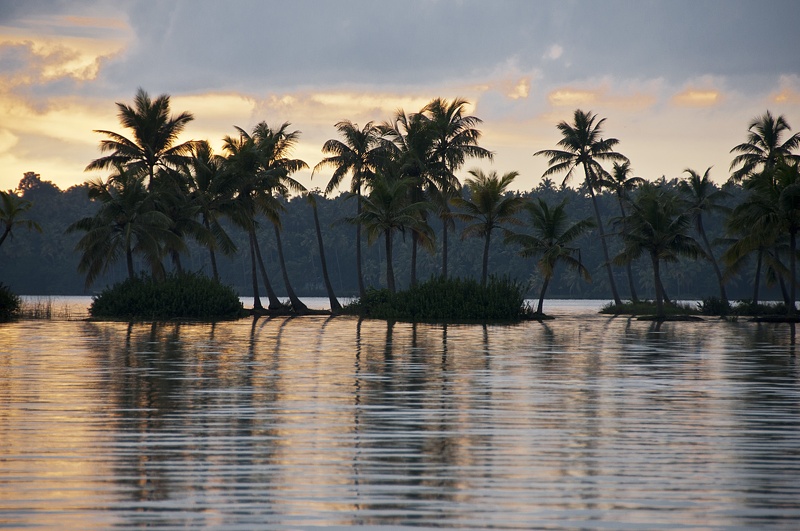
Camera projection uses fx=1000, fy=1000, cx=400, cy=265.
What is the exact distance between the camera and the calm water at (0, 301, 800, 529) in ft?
24.7

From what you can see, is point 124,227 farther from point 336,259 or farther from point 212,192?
point 336,259

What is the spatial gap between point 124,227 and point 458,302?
55.1ft

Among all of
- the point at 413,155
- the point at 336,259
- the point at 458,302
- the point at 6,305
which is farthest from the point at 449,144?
the point at 336,259

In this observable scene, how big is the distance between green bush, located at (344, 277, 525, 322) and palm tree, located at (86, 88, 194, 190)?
1465 centimetres

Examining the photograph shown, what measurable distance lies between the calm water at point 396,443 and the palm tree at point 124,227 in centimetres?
2484

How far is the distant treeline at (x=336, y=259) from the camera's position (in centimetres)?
11931

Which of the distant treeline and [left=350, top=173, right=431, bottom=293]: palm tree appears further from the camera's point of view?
the distant treeline

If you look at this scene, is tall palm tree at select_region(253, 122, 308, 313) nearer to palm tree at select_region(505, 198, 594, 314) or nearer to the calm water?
palm tree at select_region(505, 198, 594, 314)

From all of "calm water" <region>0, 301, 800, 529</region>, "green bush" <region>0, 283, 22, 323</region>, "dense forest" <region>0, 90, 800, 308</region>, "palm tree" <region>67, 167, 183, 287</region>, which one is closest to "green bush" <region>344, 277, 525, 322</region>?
"dense forest" <region>0, 90, 800, 308</region>

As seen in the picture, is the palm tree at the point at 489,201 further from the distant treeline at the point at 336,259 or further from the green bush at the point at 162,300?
the distant treeline at the point at 336,259

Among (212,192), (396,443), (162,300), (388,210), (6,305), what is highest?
(212,192)

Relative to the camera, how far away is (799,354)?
26719 millimetres

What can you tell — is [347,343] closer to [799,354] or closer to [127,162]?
[799,354]

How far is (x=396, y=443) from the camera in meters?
10.8
